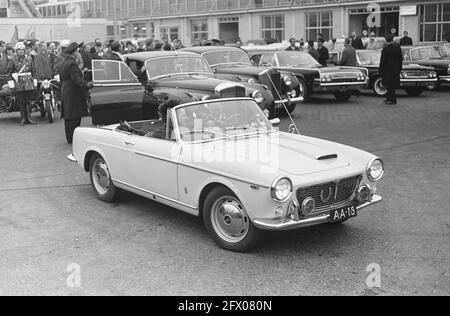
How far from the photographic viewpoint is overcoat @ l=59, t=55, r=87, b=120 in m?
11.0

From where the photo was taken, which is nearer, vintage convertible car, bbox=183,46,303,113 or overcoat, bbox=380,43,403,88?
vintage convertible car, bbox=183,46,303,113

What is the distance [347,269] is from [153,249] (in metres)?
1.80

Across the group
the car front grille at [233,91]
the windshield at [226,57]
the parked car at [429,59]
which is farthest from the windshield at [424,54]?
the car front grille at [233,91]

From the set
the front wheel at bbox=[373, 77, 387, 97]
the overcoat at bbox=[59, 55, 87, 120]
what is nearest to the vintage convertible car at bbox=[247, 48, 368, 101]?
the front wheel at bbox=[373, 77, 387, 97]

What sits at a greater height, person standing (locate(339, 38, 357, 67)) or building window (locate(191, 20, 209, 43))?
building window (locate(191, 20, 209, 43))

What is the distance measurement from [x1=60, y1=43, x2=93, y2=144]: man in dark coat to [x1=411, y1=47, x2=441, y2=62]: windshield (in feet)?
40.8

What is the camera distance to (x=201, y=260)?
5.38 metres

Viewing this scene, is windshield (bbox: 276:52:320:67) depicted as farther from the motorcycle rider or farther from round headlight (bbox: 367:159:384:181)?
round headlight (bbox: 367:159:384:181)

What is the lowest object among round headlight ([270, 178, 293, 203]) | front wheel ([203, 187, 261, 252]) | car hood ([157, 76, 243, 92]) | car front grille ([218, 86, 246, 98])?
front wheel ([203, 187, 261, 252])

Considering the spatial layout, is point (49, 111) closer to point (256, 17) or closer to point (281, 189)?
point (281, 189)

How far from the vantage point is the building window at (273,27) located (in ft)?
134

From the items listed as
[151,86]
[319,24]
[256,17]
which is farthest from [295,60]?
[256,17]

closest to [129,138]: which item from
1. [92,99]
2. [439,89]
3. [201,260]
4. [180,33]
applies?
[201,260]
